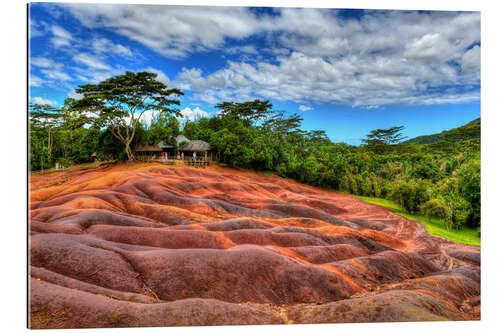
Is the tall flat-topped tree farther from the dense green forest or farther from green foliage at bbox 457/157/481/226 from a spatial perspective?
green foliage at bbox 457/157/481/226

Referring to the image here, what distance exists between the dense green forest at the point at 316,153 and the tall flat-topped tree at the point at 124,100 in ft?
1.56

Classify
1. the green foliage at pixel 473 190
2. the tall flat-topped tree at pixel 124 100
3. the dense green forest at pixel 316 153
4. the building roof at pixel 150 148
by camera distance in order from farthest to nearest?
the building roof at pixel 150 148 → the tall flat-topped tree at pixel 124 100 → the dense green forest at pixel 316 153 → the green foliage at pixel 473 190

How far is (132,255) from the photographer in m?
4.43

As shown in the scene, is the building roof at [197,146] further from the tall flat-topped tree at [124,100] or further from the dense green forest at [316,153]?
the tall flat-topped tree at [124,100]

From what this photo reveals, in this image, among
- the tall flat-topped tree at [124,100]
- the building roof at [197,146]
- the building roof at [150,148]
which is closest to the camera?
the tall flat-topped tree at [124,100]

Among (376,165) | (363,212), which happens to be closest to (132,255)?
(363,212)

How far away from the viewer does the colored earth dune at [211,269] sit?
3512mm

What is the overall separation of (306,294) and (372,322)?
1.18m

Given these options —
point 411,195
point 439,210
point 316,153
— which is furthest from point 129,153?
point 439,210

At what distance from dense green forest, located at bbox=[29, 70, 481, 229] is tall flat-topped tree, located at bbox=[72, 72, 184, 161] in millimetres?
475

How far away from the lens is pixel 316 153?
20.8 meters

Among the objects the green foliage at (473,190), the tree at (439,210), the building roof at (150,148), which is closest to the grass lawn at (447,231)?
the tree at (439,210)

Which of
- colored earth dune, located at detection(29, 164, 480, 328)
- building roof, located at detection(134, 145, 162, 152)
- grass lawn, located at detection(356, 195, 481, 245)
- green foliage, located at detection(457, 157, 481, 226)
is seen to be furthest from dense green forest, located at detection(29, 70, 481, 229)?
colored earth dune, located at detection(29, 164, 480, 328)

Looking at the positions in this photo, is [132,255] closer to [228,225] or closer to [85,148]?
[228,225]
